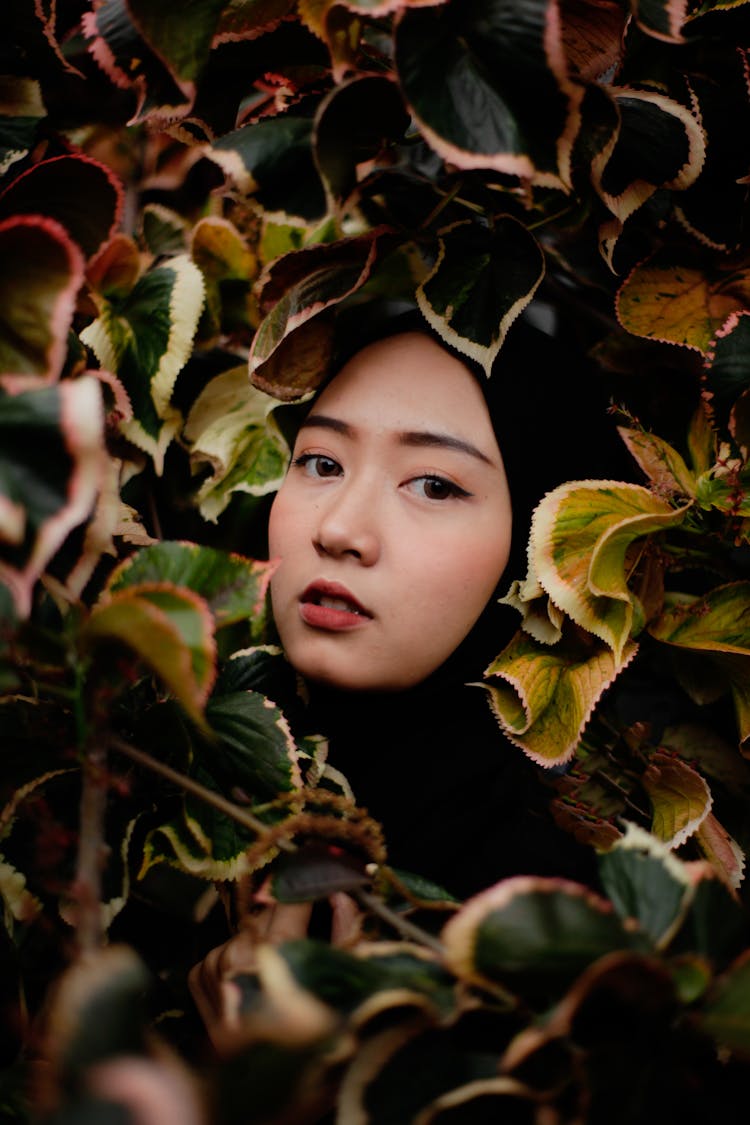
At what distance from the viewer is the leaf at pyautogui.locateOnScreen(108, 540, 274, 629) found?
0.58m

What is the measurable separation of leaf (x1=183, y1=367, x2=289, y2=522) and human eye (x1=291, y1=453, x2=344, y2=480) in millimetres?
67

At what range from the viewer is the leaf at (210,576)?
22.7 inches

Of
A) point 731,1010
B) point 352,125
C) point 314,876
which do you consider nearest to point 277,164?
point 352,125

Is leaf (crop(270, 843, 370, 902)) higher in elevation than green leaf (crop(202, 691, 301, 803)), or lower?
higher

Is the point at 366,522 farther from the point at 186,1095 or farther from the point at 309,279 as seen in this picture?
the point at 186,1095

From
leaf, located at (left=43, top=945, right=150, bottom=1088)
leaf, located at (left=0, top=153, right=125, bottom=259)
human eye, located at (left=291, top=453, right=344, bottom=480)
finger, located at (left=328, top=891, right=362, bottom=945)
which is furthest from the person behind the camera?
human eye, located at (left=291, top=453, right=344, bottom=480)

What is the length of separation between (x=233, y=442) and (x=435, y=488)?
0.24 metres

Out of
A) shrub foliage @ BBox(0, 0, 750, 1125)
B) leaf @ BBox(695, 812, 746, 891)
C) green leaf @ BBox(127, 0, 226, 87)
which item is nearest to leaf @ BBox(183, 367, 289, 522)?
shrub foliage @ BBox(0, 0, 750, 1125)

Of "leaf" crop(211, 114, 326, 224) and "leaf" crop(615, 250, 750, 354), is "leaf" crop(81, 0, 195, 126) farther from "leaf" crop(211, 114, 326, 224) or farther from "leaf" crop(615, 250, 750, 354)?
"leaf" crop(615, 250, 750, 354)

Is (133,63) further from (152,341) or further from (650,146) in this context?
(650,146)

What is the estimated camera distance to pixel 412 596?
813mm

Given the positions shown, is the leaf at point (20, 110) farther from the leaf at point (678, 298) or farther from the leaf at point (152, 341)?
the leaf at point (678, 298)

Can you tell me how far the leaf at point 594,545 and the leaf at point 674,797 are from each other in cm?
14

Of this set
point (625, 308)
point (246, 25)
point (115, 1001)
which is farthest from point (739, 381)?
point (115, 1001)
